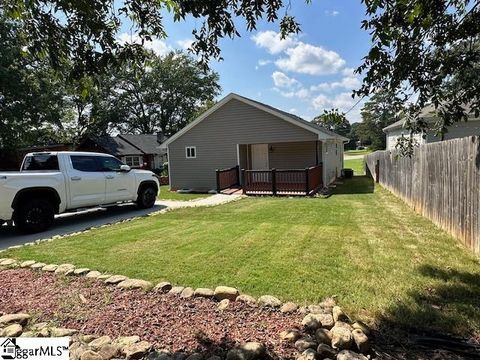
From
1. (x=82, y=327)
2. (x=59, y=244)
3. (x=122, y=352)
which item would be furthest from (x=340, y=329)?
(x=59, y=244)

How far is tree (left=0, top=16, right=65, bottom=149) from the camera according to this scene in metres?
20.7

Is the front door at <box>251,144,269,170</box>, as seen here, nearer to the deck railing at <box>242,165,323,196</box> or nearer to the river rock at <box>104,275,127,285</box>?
the deck railing at <box>242,165,323,196</box>

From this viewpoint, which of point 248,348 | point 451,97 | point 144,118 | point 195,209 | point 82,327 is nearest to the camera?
point 248,348

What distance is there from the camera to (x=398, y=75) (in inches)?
177

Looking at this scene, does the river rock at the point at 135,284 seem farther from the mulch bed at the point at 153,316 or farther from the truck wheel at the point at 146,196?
the truck wheel at the point at 146,196

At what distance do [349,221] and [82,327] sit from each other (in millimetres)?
6342

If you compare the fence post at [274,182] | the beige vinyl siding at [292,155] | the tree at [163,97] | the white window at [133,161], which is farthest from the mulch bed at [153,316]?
the tree at [163,97]

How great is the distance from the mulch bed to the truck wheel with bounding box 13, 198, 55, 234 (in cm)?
399

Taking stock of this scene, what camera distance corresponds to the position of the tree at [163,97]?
143 feet

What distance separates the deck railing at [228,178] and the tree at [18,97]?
13.0 metres

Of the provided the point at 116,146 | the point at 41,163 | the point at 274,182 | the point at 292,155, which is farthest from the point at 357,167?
the point at 41,163

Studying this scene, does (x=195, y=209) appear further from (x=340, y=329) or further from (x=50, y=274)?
(x=340, y=329)

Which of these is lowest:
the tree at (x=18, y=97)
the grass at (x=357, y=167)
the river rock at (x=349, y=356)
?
the river rock at (x=349, y=356)

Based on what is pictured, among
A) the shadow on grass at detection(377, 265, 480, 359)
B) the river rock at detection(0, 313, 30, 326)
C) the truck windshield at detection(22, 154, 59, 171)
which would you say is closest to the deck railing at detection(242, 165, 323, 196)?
the truck windshield at detection(22, 154, 59, 171)
